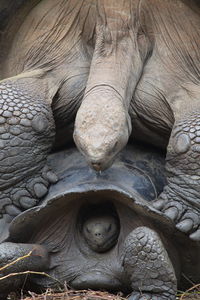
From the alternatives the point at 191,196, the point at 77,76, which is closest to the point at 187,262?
the point at 191,196

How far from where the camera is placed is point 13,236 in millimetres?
4008

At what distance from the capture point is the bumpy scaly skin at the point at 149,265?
3.62m

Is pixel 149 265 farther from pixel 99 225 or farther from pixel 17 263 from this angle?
pixel 17 263

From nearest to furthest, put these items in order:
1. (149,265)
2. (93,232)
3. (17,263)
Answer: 1. (149,265)
2. (17,263)
3. (93,232)

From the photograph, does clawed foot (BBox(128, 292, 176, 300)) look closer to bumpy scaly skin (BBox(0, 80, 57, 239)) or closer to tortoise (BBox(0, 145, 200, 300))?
tortoise (BBox(0, 145, 200, 300))

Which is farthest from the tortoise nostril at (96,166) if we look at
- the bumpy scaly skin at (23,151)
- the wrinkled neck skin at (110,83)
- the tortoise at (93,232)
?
the bumpy scaly skin at (23,151)

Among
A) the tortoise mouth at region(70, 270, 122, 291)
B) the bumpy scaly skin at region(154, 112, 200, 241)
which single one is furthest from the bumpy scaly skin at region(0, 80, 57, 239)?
the bumpy scaly skin at region(154, 112, 200, 241)

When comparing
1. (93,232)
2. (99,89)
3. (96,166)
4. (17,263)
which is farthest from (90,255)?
(99,89)

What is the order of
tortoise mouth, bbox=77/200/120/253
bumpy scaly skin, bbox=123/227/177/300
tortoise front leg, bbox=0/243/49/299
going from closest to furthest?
bumpy scaly skin, bbox=123/227/177/300 < tortoise front leg, bbox=0/243/49/299 < tortoise mouth, bbox=77/200/120/253

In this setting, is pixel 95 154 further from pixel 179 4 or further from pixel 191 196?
pixel 179 4

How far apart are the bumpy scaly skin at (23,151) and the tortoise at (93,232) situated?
0.08 m

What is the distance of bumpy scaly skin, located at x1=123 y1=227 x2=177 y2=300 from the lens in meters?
3.62

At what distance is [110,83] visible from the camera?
4.01 m

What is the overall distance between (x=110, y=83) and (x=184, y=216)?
618mm
